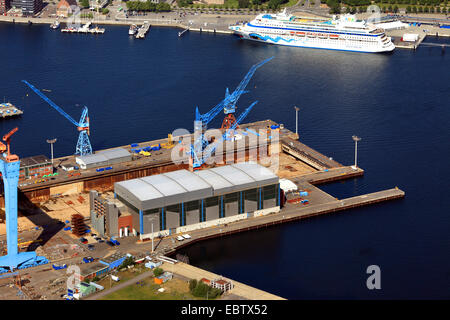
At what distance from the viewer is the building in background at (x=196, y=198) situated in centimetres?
10800

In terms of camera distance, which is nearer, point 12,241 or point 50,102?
point 12,241

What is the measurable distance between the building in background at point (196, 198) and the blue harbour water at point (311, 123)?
382cm

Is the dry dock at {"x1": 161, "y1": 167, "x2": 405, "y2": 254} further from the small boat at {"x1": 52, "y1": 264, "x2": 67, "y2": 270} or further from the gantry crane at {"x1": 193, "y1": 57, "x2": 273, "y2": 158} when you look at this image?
the gantry crane at {"x1": 193, "y1": 57, "x2": 273, "y2": 158}

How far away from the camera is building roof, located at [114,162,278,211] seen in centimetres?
10825

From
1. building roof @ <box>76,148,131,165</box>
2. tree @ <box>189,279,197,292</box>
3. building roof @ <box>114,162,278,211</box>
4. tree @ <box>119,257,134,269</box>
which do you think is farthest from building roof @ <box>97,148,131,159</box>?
tree @ <box>189,279,197,292</box>

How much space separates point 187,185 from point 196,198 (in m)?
2.24

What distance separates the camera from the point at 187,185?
111 metres

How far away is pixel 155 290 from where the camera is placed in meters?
94.1

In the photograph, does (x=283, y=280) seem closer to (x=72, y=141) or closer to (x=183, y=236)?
(x=183, y=236)

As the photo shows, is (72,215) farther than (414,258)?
Yes

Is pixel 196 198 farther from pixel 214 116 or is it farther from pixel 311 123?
pixel 311 123

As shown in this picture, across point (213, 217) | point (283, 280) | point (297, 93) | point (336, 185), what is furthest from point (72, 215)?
point (297, 93)

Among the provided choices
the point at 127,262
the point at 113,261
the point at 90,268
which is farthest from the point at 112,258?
the point at 90,268

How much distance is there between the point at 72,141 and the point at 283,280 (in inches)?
2078
